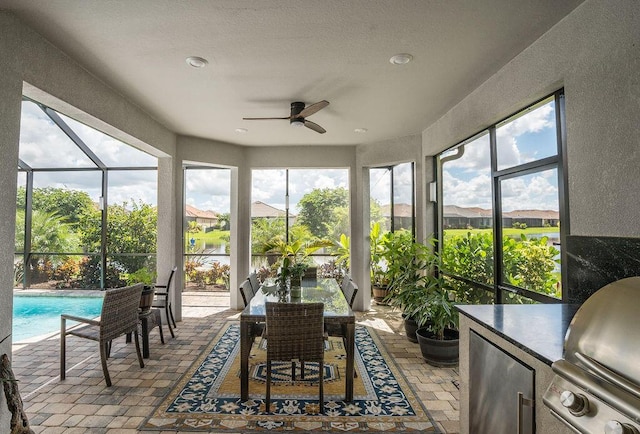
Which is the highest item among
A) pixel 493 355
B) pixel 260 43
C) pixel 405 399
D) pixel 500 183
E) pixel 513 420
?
pixel 260 43

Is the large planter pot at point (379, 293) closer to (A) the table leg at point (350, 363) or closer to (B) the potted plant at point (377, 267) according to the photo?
(B) the potted plant at point (377, 267)

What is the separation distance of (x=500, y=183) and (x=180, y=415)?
3522 mm

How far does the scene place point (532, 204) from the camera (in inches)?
110

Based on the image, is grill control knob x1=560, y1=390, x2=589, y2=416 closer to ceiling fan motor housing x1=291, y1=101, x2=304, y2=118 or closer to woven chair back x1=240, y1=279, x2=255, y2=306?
woven chair back x1=240, y1=279, x2=255, y2=306

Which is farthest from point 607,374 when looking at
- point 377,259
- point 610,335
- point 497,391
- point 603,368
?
point 377,259

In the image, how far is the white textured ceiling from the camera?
79.6 inches

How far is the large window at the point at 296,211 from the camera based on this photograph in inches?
259

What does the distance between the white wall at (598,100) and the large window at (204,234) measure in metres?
5.99

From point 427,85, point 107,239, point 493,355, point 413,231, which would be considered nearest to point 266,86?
point 427,85

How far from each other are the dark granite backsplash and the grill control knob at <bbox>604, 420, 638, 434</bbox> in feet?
3.69

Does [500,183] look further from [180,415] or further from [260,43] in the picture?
[180,415]

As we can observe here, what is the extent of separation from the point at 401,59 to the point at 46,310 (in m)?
7.53

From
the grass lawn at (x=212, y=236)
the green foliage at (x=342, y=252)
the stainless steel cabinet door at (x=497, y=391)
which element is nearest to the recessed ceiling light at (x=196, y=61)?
the stainless steel cabinet door at (x=497, y=391)

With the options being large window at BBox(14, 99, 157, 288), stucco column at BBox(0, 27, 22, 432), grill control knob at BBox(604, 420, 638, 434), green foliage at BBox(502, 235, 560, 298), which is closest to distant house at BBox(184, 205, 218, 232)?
large window at BBox(14, 99, 157, 288)
